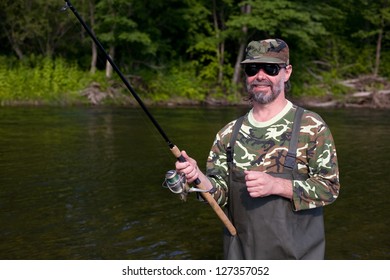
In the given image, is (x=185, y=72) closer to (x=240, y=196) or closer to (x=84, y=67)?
(x=84, y=67)

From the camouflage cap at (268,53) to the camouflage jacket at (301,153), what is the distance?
29 cm

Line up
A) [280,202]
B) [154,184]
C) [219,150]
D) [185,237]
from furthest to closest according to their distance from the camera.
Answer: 1. [154,184]
2. [185,237]
3. [219,150]
4. [280,202]

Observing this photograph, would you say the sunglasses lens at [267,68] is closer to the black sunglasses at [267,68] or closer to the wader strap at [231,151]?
the black sunglasses at [267,68]

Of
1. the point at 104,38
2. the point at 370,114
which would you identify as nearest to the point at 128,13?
the point at 104,38

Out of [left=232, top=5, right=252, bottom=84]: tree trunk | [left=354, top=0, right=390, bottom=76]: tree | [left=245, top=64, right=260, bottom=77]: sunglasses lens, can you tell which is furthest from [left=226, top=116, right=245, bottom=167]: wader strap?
[left=354, top=0, right=390, bottom=76]: tree

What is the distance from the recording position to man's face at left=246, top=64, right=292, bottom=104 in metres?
3.21

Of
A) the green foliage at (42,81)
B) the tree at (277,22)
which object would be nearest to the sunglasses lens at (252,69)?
the green foliage at (42,81)

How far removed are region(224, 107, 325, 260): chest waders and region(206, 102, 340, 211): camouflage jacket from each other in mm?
41

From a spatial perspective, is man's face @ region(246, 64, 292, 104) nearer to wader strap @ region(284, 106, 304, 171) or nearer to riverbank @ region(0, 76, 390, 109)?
wader strap @ region(284, 106, 304, 171)

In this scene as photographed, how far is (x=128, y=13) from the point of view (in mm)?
31562

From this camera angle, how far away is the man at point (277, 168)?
10.3ft

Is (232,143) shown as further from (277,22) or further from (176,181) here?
(277,22)

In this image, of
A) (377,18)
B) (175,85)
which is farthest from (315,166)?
(377,18)

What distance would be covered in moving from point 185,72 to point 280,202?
3008 cm
